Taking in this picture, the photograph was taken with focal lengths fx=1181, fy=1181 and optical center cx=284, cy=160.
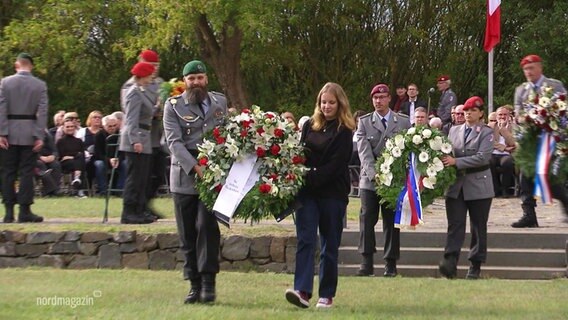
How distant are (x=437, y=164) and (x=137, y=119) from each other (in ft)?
13.7

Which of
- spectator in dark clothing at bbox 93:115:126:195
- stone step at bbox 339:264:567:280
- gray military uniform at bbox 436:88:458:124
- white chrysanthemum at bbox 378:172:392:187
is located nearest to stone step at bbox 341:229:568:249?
stone step at bbox 339:264:567:280

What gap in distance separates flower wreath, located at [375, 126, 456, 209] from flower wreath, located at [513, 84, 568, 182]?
2.60m

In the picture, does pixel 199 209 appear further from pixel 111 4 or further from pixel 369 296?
pixel 111 4

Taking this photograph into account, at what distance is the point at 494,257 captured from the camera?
48.8ft

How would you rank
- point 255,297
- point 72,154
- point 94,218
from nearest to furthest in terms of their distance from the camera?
point 255,297, point 94,218, point 72,154

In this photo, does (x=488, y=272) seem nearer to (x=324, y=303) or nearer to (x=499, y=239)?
(x=499, y=239)

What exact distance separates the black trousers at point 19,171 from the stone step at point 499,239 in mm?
4249

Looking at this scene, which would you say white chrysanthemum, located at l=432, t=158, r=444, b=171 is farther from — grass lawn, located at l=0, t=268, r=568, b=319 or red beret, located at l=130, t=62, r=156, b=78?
red beret, located at l=130, t=62, r=156, b=78

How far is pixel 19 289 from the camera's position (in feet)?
39.2

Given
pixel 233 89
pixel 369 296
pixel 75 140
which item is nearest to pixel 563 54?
pixel 233 89

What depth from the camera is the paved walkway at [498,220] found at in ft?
51.6

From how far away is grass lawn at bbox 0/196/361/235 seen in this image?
15.1 m

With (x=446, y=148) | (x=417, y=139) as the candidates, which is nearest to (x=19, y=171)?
(x=417, y=139)

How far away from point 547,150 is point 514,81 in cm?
2329
